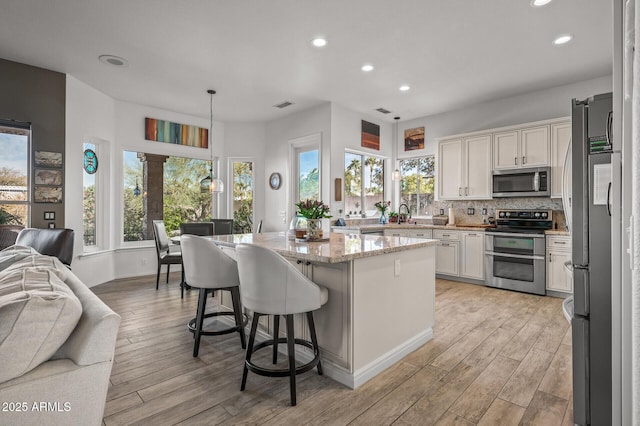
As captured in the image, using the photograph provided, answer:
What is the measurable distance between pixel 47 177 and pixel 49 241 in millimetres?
1073

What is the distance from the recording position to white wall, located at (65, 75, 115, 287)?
14.5 feet

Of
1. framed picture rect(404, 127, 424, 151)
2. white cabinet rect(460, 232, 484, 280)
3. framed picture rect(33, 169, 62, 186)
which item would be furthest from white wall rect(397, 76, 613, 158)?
framed picture rect(33, 169, 62, 186)

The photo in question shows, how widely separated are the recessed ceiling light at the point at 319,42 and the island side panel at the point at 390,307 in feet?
7.61

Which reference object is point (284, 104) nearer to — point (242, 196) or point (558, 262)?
point (242, 196)

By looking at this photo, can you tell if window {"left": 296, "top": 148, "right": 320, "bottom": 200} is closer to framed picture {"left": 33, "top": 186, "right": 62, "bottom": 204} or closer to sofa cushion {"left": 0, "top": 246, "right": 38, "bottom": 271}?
framed picture {"left": 33, "top": 186, "right": 62, "bottom": 204}

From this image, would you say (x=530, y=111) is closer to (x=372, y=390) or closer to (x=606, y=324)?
(x=606, y=324)

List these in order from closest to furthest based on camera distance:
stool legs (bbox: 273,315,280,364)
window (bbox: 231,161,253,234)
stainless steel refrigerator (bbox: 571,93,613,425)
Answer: stainless steel refrigerator (bbox: 571,93,613,425), stool legs (bbox: 273,315,280,364), window (bbox: 231,161,253,234)

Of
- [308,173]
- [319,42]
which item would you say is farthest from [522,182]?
[319,42]

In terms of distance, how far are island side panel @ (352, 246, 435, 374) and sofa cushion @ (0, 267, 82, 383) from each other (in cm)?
152

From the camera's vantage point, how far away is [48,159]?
4.20 meters

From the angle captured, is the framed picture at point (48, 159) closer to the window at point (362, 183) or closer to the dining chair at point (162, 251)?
the dining chair at point (162, 251)

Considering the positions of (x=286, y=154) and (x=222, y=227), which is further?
(x=286, y=154)

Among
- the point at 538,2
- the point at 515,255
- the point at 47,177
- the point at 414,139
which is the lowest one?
the point at 515,255

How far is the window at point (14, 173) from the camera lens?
3.96 m
